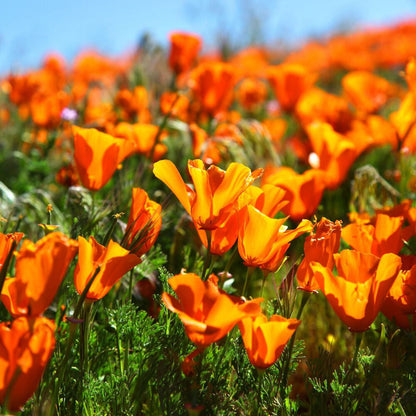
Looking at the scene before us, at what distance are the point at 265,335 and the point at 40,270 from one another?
13.6 inches

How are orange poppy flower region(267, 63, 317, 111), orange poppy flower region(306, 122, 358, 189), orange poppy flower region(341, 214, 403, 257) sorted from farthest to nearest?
orange poppy flower region(267, 63, 317, 111), orange poppy flower region(306, 122, 358, 189), orange poppy flower region(341, 214, 403, 257)


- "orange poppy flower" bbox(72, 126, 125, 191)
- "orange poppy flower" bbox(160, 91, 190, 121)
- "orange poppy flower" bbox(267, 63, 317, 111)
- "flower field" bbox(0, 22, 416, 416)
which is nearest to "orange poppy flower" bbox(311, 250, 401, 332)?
"flower field" bbox(0, 22, 416, 416)

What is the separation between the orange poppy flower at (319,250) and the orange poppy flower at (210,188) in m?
0.15

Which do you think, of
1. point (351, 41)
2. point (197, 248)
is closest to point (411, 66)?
point (197, 248)

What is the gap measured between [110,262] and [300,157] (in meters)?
1.73

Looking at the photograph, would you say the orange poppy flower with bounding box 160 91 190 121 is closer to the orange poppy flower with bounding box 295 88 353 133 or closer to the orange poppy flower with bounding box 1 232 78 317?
the orange poppy flower with bounding box 295 88 353 133

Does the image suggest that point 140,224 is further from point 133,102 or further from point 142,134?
point 133,102

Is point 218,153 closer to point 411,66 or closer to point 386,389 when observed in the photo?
point 411,66

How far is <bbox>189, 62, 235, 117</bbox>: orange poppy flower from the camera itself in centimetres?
238

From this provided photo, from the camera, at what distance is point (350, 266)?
0.99 meters

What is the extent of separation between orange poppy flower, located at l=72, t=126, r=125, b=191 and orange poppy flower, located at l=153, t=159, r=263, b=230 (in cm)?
25

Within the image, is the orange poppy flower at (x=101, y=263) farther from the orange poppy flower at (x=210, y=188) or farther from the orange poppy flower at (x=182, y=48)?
the orange poppy flower at (x=182, y=48)

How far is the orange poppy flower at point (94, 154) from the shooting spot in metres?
1.26

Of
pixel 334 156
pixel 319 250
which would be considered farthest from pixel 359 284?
pixel 334 156
